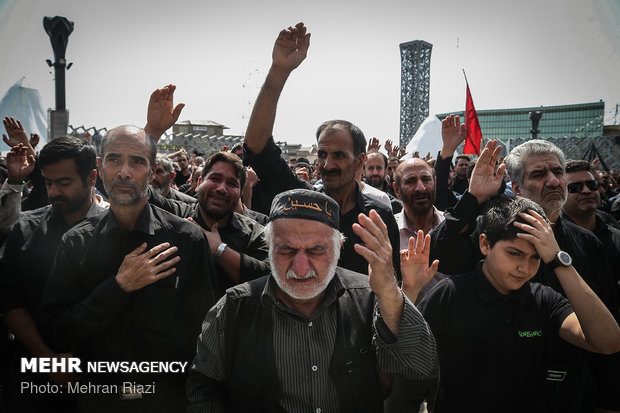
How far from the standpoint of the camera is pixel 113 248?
91.8 inches

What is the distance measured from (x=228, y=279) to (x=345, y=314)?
122cm

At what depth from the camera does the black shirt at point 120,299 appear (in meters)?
2.10

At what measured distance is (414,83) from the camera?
267 feet

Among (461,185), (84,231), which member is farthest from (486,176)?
(461,185)

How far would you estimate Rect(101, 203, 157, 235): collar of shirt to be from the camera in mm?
2352

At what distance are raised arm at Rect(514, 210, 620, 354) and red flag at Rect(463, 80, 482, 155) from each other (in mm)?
6103

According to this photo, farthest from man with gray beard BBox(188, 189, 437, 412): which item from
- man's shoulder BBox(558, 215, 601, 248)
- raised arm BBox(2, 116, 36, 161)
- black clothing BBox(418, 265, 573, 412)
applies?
raised arm BBox(2, 116, 36, 161)

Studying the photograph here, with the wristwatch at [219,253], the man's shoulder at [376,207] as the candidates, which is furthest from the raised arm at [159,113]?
the man's shoulder at [376,207]

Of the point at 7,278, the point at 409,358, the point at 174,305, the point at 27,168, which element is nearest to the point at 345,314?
the point at 409,358

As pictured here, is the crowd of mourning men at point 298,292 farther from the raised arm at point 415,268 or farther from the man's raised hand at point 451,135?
the man's raised hand at point 451,135

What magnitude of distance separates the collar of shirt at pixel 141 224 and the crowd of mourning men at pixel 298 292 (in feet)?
0.04

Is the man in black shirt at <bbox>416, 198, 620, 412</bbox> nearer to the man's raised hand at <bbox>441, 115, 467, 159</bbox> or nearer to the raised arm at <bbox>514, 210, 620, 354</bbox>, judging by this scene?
the raised arm at <bbox>514, 210, 620, 354</bbox>

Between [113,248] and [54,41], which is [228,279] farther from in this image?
[54,41]

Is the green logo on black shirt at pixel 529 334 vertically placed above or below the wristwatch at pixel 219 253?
below
